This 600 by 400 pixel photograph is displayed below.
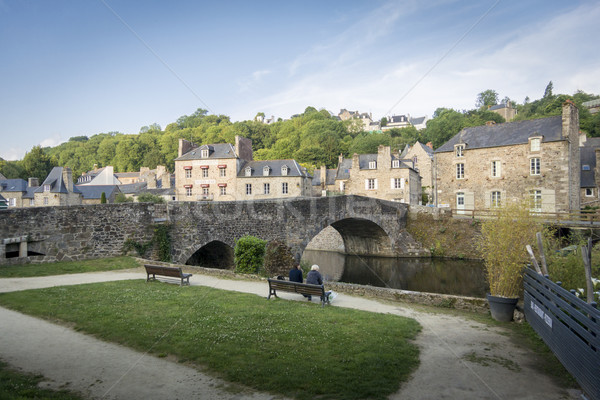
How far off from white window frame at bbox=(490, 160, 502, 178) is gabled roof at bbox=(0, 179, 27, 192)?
53.2 m

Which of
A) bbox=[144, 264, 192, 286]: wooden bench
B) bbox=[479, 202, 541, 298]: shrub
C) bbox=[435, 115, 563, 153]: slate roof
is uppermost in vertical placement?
bbox=[435, 115, 563, 153]: slate roof

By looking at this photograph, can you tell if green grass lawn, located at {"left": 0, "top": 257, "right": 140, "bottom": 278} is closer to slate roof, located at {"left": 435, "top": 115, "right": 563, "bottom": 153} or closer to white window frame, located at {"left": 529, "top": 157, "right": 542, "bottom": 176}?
slate roof, located at {"left": 435, "top": 115, "right": 563, "bottom": 153}

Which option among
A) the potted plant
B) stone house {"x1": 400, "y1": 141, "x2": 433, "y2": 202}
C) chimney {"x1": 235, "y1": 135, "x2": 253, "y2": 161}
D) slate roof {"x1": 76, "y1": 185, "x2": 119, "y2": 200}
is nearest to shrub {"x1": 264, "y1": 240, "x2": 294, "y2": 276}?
the potted plant

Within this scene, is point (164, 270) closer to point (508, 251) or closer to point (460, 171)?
point (508, 251)

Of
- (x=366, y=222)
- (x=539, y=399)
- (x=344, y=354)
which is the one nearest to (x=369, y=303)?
(x=344, y=354)

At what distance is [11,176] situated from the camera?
192 ft

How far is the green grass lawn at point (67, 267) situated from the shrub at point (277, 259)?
558cm

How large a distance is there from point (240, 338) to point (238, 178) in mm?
35393

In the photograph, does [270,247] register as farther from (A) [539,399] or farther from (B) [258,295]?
(A) [539,399]

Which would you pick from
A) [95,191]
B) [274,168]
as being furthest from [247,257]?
[95,191]

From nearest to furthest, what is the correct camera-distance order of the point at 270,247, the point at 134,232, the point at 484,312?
the point at 484,312
the point at 134,232
the point at 270,247

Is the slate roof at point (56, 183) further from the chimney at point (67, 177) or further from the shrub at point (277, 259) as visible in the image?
the shrub at point (277, 259)

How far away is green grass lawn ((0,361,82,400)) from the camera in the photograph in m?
4.35

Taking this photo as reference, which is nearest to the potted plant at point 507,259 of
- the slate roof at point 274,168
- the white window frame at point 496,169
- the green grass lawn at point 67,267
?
the green grass lawn at point 67,267
